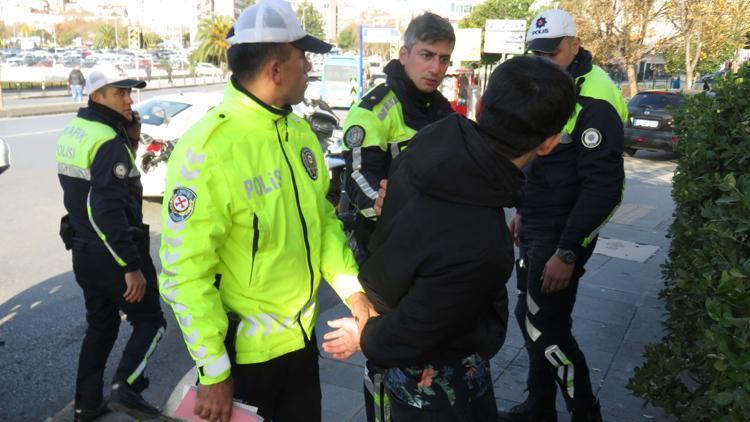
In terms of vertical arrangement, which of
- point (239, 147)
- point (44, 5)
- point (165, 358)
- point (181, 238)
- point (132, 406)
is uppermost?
point (44, 5)

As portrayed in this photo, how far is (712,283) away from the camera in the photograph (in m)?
2.33

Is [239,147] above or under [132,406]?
above

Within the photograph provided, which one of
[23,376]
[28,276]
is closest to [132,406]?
[23,376]

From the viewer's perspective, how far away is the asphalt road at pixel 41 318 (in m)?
3.97

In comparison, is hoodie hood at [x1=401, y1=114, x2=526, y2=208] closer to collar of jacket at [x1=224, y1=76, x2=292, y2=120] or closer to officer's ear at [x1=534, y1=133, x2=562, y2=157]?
officer's ear at [x1=534, y1=133, x2=562, y2=157]

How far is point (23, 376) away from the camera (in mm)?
4148

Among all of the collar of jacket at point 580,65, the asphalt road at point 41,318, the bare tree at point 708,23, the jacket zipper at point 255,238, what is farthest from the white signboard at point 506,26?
the jacket zipper at point 255,238

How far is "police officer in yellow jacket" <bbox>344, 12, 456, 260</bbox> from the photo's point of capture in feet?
10.2

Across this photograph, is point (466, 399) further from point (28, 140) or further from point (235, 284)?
point (28, 140)

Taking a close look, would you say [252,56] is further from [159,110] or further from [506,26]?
[506,26]

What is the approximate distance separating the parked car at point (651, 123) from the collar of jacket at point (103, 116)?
13.7 m

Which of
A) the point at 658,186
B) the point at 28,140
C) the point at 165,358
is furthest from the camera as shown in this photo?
the point at 28,140

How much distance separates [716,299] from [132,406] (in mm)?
2623

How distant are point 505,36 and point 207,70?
30585 millimetres
